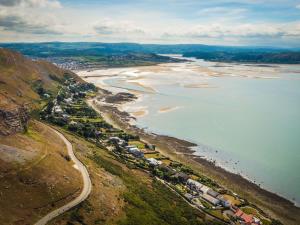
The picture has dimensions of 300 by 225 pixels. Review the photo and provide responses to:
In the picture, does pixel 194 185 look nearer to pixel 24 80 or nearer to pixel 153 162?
pixel 153 162

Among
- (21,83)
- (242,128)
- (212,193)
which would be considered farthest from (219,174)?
(21,83)

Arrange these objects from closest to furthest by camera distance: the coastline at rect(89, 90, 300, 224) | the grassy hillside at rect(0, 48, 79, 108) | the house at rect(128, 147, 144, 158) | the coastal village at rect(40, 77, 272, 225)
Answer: the coastal village at rect(40, 77, 272, 225), the coastline at rect(89, 90, 300, 224), the house at rect(128, 147, 144, 158), the grassy hillside at rect(0, 48, 79, 108)

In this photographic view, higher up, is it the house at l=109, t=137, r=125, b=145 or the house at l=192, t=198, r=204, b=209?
the house at l=109, t=137, r=125, b=145

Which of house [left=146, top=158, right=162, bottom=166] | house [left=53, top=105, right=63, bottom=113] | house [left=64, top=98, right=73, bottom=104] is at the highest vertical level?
house [left=53, top=105, right=63, bottom=113]

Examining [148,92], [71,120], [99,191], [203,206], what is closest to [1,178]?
[99,191]

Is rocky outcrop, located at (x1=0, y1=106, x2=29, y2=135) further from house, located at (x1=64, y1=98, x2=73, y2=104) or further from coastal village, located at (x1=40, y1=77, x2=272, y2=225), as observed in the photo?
house, located at (x1=64, y1=98, x2=73, y2=104)

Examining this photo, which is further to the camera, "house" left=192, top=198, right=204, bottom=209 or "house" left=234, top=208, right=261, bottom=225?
"house" left=192, top=198, right=204, bottom=209

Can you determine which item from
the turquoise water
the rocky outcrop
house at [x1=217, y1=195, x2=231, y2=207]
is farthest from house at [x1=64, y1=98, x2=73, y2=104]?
house at [x1=217, y1=195, x2=231, y2=207]

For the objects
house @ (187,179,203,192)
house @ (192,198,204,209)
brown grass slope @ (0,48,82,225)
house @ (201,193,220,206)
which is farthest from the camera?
house @ (187,179,203,192)
